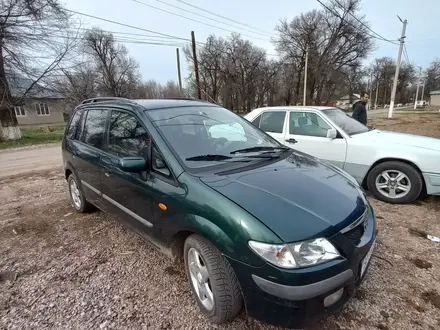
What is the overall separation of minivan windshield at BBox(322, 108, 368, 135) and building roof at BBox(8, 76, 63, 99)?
18.0 metres

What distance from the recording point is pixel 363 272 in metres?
1.96

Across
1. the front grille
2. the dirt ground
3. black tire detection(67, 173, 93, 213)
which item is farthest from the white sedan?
black tire detection(67, 173, 93, 213)

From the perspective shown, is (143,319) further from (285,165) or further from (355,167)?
(355,167)

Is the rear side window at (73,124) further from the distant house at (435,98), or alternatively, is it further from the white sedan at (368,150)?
the distant house at (435,98)

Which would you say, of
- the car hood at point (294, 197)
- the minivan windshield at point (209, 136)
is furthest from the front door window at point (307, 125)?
the car hood at point (294, 197)

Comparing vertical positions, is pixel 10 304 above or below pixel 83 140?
below

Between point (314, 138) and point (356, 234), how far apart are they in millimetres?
3204

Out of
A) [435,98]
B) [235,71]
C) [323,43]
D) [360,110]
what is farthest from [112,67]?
[435,98]

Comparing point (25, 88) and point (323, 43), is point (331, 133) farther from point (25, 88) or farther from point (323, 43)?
point (323, 43)

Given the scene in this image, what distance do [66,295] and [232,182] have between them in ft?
6.15

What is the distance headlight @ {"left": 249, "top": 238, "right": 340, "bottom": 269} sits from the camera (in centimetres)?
164

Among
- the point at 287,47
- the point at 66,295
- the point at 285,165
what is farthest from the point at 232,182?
the point at 287,47

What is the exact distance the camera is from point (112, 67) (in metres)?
43.1

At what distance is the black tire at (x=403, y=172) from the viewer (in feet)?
13.1
